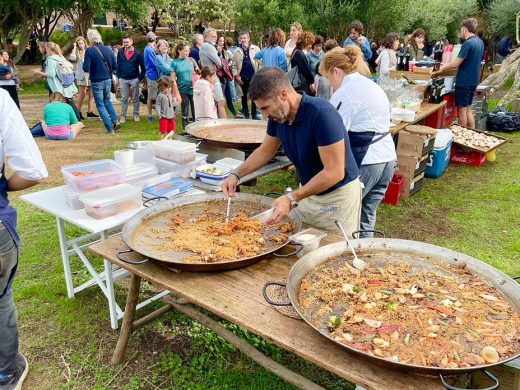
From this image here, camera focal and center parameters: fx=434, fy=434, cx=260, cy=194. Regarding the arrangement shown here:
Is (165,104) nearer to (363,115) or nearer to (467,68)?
(363,115)

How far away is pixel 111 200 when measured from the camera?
Answer: 313cm

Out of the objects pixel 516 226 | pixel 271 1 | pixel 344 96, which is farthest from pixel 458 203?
pixel 271 1

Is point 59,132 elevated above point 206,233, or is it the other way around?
point 206,233

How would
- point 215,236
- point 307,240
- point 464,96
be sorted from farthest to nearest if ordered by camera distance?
point 464,96 < point 215,236 < point 307,240

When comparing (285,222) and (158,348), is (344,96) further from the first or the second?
(158,348)

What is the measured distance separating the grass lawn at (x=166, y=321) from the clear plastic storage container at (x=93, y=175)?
3.52ft

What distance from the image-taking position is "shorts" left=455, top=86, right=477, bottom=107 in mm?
7754

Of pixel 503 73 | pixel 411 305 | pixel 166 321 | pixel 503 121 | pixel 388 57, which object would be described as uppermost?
pixel 388 57

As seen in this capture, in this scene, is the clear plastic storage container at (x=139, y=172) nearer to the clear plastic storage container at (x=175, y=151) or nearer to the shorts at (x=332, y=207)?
the clear plastic storage container at (x=175, y=151)

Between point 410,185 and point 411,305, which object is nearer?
point 411,305

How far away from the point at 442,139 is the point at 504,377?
510 centimetres

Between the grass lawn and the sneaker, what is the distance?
11 cm

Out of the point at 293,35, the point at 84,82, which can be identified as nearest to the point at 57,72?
the point at 84,82

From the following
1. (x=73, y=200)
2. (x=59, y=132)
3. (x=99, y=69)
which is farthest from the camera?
(x=99, y=69)
